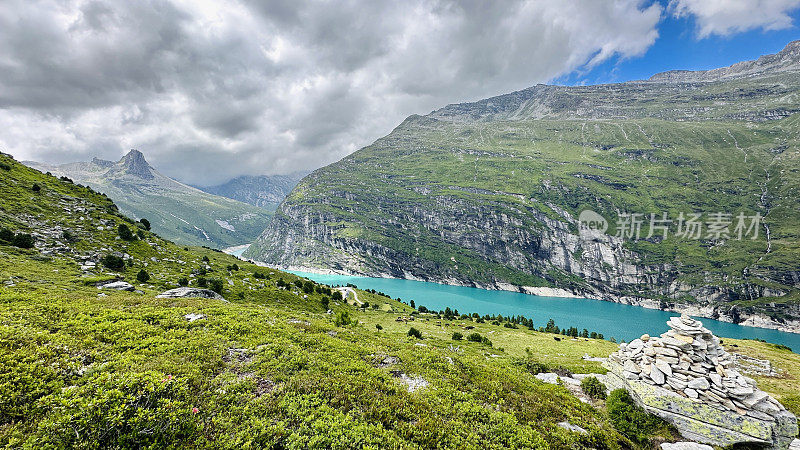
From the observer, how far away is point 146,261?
108ft

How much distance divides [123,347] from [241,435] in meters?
7.49

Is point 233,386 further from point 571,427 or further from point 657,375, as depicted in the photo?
point 657,375

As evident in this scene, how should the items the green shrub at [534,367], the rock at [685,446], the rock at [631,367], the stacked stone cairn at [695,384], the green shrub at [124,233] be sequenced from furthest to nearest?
the green shrub at [124,233]
the green shrub at [534,367]
the rock at [631,367]
the stacked stone cairn at [695,384]
the rock at [685,446]

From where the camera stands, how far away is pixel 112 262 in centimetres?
2783

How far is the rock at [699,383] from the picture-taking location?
13.3 metres

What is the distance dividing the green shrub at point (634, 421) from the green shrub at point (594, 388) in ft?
4.87

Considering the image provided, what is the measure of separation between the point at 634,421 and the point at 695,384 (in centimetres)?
357

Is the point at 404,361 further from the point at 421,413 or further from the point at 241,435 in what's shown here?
the point at 241,435

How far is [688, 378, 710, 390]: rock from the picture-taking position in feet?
43.6

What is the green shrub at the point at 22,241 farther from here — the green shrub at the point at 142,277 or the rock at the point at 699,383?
the rock at the point at 699,383

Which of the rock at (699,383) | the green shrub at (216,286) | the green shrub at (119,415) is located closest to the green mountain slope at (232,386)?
the green shrub at (119,415)

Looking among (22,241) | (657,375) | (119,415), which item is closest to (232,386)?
(119,415)

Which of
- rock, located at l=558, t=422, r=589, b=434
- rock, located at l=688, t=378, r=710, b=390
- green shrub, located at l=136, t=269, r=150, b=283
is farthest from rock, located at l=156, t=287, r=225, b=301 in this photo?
rock, located at l=688, t=378, r=710, b=390

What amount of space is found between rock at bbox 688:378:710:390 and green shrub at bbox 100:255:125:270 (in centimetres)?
4492
